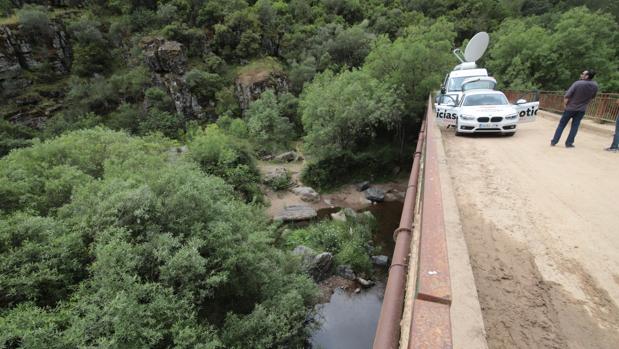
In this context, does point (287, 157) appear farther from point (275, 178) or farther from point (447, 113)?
point (447, 113)

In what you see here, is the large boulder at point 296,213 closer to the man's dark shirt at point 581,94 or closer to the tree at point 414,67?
the tree at point 414,67

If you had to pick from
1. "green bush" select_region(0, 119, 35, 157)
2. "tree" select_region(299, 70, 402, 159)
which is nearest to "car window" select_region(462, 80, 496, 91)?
"tree" select_region(299, 70, 402, 159)

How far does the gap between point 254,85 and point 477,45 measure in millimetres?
28064

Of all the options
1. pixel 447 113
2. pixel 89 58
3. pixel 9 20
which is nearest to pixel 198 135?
pixel 447 113

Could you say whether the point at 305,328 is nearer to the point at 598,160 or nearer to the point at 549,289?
the point at 549,289

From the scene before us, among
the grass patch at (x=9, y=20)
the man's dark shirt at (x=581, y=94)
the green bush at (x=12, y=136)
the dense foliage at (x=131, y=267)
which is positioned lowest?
the green bush at (x=12, y=136)

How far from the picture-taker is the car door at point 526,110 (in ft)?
30.8

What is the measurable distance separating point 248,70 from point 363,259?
1367 inches

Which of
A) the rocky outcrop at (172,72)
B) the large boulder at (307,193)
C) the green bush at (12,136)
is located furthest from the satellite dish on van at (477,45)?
the green bush at (12,136)

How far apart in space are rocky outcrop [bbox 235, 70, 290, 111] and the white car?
99.8 ft

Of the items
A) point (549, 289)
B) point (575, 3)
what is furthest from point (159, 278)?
point (575, 3)

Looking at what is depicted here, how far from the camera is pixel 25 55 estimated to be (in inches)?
1302

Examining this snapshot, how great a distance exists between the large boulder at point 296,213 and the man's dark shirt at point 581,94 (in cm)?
1254

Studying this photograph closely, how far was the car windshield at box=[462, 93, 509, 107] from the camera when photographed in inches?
372
